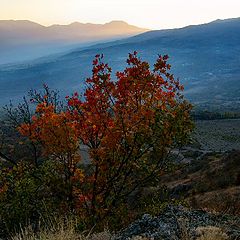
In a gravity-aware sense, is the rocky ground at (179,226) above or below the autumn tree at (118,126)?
below

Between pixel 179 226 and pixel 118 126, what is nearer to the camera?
pixel 179 226

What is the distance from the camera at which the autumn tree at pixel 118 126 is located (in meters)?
13.4

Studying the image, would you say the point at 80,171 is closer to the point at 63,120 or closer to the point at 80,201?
the point at 80,201

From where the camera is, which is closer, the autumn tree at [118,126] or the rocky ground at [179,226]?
the rocky ground at [179,226]

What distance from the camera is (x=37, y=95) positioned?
53.1ft

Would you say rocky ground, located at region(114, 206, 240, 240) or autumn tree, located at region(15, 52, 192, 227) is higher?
autumn tree, located at region(15, 52, 192, 227)

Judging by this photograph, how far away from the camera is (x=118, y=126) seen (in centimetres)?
1341

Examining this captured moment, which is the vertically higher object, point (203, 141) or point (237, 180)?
point (237, 180)

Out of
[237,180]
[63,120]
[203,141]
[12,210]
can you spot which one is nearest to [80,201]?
[12,210]

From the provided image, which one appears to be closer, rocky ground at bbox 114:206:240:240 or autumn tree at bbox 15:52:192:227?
rocky ground at bbox 114:206:240:240

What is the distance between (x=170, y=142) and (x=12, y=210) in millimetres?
5800

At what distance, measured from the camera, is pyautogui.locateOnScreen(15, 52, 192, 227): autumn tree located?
13.4 metres

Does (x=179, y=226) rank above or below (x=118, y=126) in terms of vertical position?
below

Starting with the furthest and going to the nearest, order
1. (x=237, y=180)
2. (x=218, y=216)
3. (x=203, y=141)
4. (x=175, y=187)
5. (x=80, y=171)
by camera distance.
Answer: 1. (x=203, y=141)
2. (x=175, y=187)
3. (x=237, y=180)
4. (x=80, y=171)
5. (x=218, y=216)
